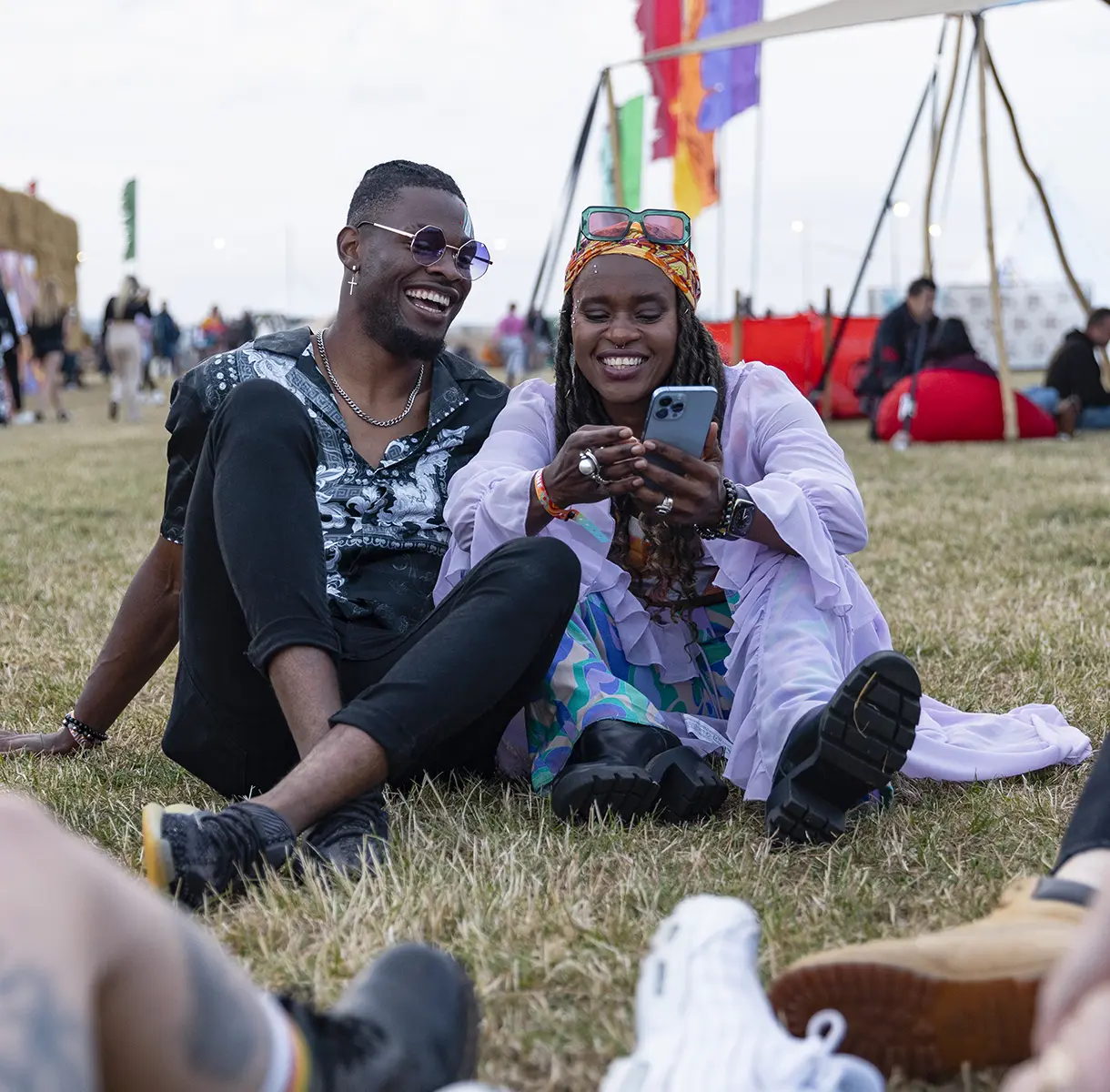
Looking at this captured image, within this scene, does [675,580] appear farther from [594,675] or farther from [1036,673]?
[1036,673]

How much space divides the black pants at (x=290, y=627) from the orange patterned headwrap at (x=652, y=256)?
83 centimetres

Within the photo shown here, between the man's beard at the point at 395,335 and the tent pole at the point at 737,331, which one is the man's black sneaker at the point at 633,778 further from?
the tent pole at the point at 737,331

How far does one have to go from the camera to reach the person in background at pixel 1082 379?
12570 mm

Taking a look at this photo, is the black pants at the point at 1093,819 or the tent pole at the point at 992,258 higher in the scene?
the tent pole at the point at 992,258

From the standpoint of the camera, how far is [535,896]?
208 cm

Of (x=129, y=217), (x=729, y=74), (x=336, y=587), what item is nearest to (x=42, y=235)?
(x=129, y=217)

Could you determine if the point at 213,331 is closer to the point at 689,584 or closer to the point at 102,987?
the point at 689,584

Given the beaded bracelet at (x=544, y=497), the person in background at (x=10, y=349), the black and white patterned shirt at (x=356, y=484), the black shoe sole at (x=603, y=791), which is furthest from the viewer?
the person in background at (x=10, y=349)

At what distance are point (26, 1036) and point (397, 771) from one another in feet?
4.18

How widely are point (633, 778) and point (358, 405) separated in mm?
1074

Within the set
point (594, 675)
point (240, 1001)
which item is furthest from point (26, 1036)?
point (594, 675)

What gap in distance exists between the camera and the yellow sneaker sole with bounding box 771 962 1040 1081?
1394mm

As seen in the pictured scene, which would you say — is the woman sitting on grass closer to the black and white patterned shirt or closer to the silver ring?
the silver ring

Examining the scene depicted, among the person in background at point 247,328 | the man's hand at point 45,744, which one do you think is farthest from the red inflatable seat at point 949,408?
the person in background at point 247,328
